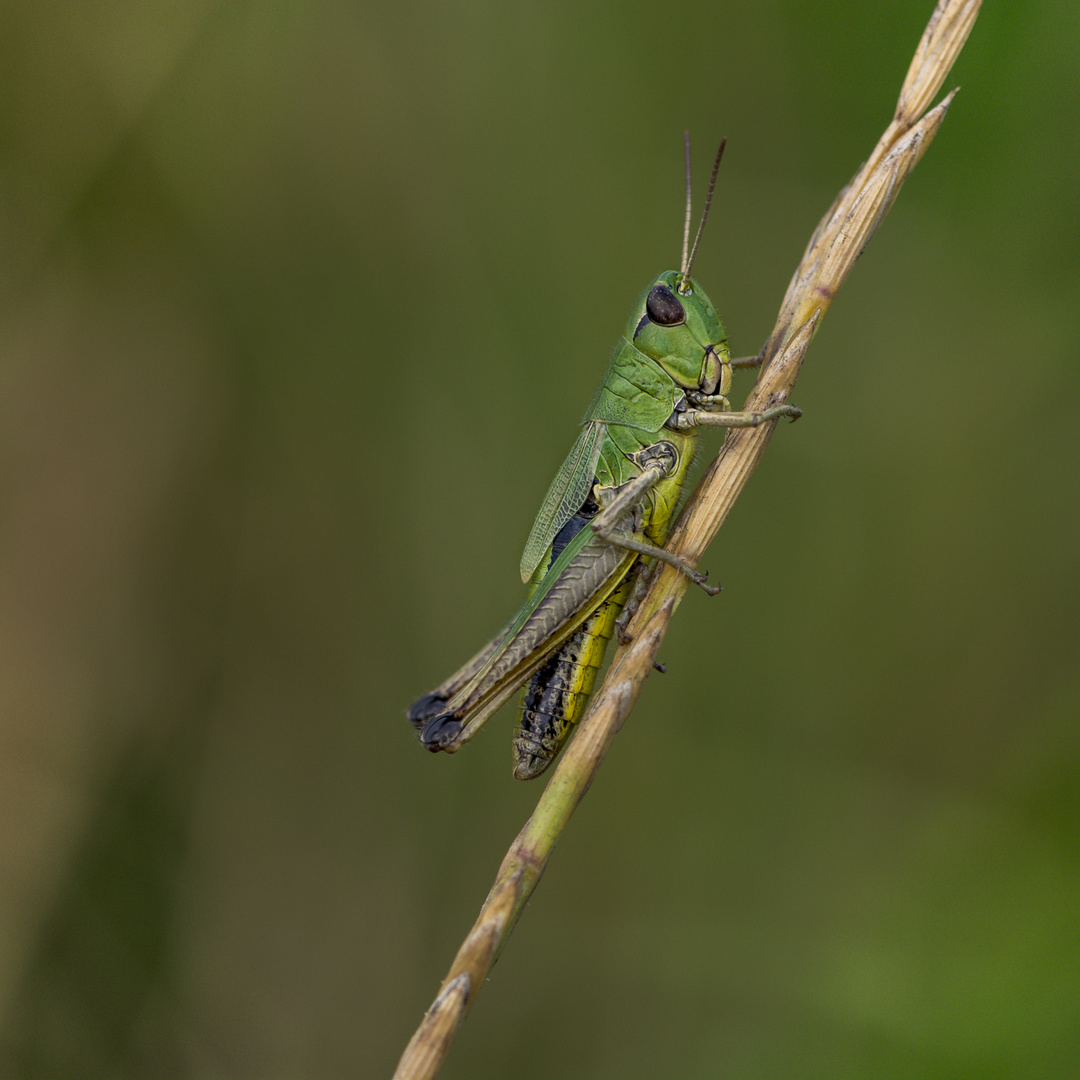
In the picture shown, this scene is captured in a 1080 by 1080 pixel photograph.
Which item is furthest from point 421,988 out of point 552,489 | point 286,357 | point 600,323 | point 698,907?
point 600,323

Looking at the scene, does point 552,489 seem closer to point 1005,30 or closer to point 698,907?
point 698,907

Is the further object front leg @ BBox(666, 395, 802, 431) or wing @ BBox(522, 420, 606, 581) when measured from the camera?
wing @ BBox(522, 420, 606, 581)

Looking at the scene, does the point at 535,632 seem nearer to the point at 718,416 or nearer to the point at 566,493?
the point at 566,493

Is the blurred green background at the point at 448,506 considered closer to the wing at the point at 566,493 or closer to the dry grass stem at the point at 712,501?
the wing at the point at 566,493

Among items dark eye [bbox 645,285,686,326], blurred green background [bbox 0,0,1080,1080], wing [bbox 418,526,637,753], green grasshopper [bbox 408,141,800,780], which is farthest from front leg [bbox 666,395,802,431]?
blurred green background [bbox 0,0,1080,1080]

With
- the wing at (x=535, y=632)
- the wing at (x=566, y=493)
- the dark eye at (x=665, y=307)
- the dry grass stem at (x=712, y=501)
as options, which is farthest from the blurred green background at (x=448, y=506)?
the dry grass stem at (x=712, y=501)

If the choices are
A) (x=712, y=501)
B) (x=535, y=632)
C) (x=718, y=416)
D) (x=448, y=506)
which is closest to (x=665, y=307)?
(x=718, y=416)

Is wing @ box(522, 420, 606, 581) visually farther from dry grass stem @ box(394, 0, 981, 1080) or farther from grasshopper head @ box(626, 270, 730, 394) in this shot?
dry grass stem @ box(394, 0, 981, 1080)
